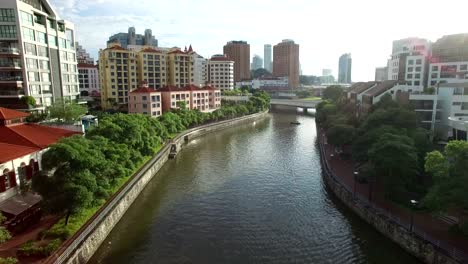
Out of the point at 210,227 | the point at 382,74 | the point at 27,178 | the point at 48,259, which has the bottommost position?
Result: the point at 210,227

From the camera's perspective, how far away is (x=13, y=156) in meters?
23.9

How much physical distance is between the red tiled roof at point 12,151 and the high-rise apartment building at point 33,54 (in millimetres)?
22377

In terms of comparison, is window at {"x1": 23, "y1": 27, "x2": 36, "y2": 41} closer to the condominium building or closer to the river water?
the river water

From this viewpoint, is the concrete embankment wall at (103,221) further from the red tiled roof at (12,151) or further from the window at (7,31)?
the window at (7,31)

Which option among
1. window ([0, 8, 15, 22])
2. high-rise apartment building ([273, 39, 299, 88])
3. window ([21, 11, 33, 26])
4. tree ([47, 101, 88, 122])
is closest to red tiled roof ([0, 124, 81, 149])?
tree ([47, 101, 88, 122])

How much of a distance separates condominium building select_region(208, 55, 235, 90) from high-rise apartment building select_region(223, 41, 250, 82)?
4495cm

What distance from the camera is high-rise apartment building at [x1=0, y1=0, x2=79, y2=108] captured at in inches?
1689

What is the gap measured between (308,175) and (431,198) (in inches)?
784

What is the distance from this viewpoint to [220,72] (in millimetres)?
135125

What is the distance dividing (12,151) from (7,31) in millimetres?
27344

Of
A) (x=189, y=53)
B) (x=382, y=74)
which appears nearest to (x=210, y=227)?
(x=189, y=53)

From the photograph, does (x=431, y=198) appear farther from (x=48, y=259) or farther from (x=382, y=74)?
(x=382, y=74)

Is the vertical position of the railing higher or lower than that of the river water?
higher

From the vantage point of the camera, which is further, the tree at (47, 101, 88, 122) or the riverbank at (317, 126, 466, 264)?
the tree at (47, 101, 88, 122)
